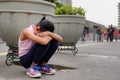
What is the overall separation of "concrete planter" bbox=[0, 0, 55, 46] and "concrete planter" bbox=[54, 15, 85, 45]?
3.19 m

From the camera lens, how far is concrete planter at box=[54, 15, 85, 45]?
346 inches

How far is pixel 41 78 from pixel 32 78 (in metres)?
0.12

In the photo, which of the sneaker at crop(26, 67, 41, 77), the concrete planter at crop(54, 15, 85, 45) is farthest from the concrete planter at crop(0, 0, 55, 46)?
the concrete planter at crop(54, 15, 85, 45)

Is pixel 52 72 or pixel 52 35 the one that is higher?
pixel 52 35

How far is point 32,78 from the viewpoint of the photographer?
462cm

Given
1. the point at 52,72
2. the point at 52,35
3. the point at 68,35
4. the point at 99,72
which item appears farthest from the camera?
the point at 68,35

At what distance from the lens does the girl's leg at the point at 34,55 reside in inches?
180

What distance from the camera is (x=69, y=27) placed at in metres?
8.84

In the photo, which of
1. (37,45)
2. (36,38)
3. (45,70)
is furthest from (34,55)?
(45,70)

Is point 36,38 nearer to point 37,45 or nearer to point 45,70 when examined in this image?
point 37,45

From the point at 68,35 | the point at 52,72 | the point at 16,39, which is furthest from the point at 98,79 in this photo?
the point at 68,35

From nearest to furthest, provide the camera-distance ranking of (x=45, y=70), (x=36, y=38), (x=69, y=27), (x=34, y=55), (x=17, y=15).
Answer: (x=36, y=38) → (x=34, y=55) → (x=45, y=70) → (x=17, y=15) → (x=69, y=27)

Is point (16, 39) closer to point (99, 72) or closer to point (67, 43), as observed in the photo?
point (99, 72)

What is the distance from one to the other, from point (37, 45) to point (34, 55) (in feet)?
0.52
